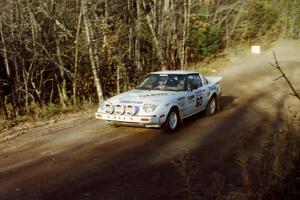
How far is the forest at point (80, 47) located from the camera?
1389 cm

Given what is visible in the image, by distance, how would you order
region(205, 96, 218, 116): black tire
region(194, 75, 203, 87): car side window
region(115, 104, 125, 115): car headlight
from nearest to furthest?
region(115, 104, 125, 115): car headlight < region(194, 75, 203, 87): car side window < region(205, 96, 218, 116): black tire

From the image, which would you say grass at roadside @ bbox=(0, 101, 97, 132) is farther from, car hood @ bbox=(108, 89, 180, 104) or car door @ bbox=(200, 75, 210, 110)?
car door @ bbox=(200, 75, 210, 110)

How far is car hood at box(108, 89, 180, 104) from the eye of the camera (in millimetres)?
9359

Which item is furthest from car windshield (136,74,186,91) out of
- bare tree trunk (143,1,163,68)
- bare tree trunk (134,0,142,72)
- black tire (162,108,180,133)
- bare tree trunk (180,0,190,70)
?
bare tree trunk (180,0,190,70)

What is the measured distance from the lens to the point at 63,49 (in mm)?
15039

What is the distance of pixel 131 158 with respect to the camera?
770 centimetres

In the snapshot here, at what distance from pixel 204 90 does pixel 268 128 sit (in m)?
2.12

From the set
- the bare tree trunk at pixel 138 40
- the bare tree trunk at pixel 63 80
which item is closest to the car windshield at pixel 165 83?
the bare tree trunk at pixel 63 80

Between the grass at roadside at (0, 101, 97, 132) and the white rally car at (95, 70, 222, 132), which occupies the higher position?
the white rally car at (95, 70, 222, 132)

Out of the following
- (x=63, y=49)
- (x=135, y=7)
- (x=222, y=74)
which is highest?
(x=135, y=7)

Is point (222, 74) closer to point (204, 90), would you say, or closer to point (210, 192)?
point (204, 90)

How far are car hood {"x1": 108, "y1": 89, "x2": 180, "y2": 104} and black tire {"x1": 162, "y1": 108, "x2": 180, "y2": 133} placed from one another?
353 mm

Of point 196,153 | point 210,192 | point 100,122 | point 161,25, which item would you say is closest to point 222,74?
point 161,25

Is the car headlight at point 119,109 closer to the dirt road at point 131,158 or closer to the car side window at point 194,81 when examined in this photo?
the dirt road at point 131,158
